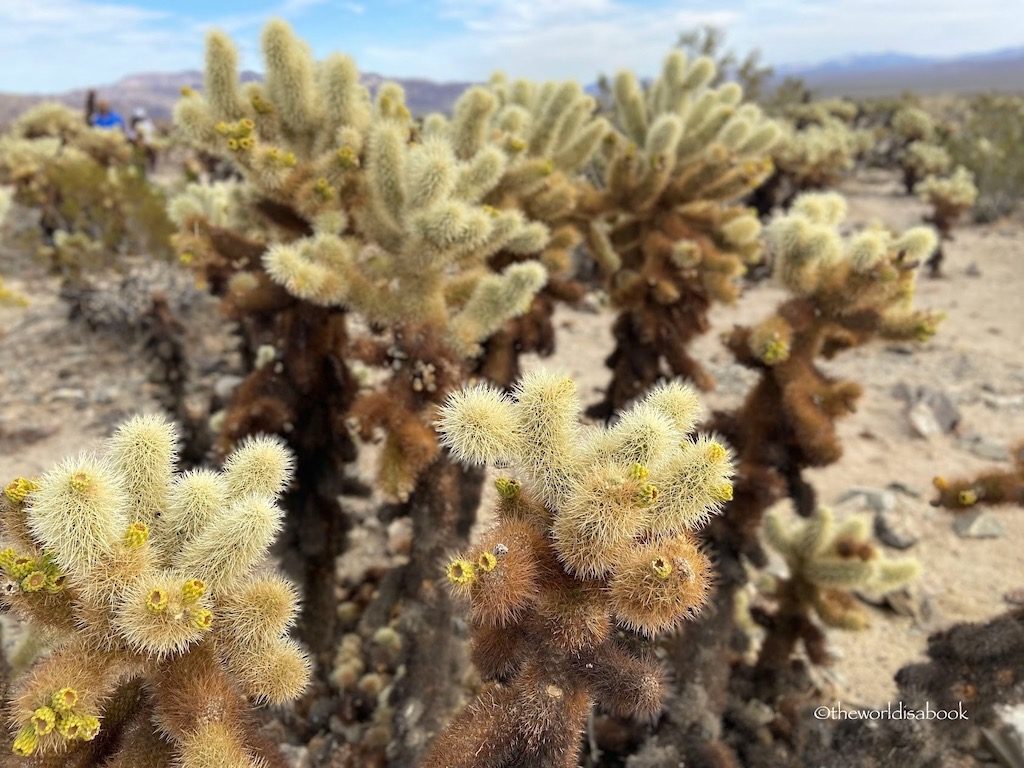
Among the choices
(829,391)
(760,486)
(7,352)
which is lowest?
(7,352)

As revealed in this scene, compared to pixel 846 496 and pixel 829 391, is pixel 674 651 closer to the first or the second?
pixel 829 391

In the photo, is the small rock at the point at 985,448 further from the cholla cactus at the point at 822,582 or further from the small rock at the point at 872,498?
the cholla cactus at the point at 822,582

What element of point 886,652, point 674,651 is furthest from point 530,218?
point 886,652

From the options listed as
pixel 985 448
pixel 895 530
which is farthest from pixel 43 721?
pixel 985 448

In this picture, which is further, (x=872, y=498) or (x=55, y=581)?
(x=872, y=498)

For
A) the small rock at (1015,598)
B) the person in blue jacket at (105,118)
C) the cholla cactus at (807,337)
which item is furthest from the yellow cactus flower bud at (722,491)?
the person in blue jacket at (105,118)

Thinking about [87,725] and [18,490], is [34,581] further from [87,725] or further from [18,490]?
[87,725]
